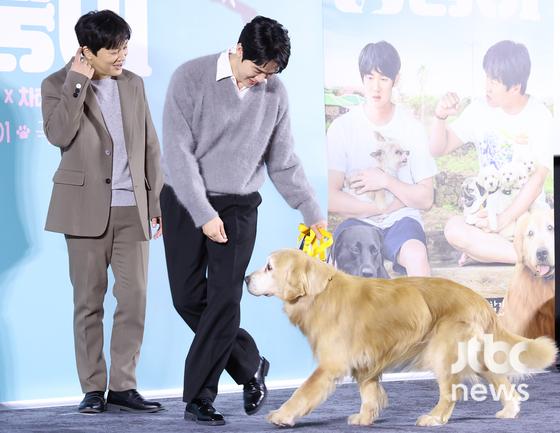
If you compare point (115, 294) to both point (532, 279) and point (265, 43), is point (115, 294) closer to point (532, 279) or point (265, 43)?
point (265, 43)

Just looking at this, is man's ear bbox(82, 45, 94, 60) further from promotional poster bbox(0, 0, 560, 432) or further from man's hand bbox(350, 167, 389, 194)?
man's hand bbox(350, 167, 389, 194)

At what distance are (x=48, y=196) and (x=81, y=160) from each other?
516 millimetres

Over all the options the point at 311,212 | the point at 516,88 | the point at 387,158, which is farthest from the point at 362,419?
the point at 516,88

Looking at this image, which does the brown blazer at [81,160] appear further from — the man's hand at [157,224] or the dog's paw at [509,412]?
the dog's paw at [509,412]

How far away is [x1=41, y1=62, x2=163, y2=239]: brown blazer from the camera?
3.72m

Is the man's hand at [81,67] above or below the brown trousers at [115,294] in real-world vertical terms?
above

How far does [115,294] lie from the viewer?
3.91 metres

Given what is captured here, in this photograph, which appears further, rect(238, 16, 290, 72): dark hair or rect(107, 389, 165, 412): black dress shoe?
rect(107, 389, 165, 412): black dress shoe

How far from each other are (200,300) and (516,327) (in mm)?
2146

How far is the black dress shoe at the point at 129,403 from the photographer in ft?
12.7

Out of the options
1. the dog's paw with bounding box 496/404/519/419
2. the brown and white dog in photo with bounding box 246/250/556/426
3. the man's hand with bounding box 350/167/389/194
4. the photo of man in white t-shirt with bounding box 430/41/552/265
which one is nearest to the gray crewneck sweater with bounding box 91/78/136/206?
the brown and white dog in photo with bounding box 246/250/556/426

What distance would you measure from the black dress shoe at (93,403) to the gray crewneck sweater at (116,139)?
0.76 meters

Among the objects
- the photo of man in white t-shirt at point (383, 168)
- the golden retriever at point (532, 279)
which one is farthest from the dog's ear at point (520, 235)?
the photo of man in white t-shirt at point (383, 168)

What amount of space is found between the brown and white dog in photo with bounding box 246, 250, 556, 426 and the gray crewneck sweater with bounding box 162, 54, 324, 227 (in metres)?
0.34
